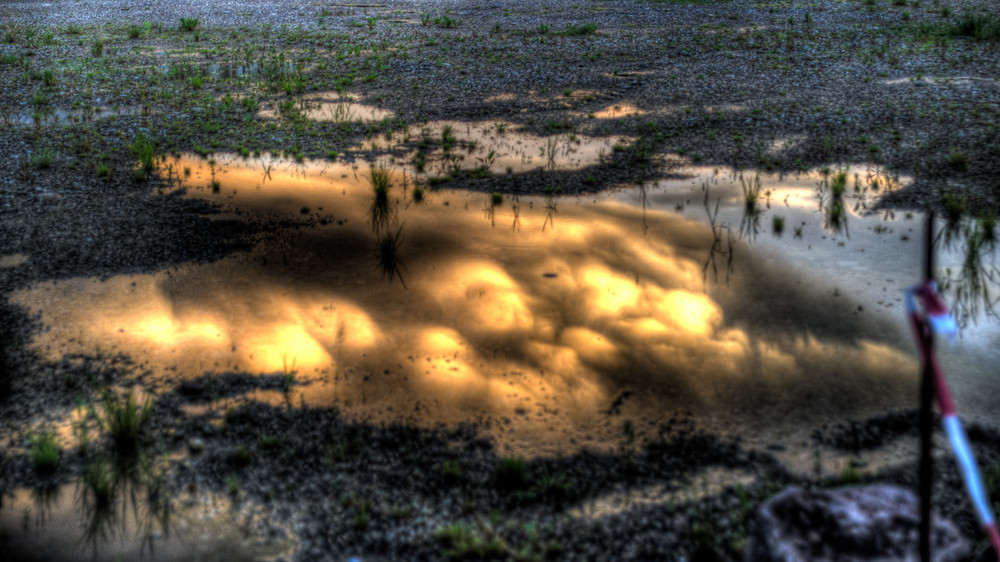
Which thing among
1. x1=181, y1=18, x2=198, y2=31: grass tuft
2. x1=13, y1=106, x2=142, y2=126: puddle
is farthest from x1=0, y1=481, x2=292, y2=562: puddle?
x1=181, y1=18, x2=198, y2=31: grass tuft

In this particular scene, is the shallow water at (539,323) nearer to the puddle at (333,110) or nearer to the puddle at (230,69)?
the puddle at (333,110)

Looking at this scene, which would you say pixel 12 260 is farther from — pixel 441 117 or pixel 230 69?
pixel 230 69

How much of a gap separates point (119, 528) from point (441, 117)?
23.5 ft

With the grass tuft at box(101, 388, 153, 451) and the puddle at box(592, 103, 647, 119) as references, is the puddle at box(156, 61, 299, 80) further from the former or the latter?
the grass tuft at box(101, 388, 153, 451)

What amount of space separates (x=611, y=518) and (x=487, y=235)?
3409mm

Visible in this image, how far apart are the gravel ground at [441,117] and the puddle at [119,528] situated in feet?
0.39

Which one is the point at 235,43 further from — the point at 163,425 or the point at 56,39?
the point at 163,425

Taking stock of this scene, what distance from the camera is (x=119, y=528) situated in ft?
11.0

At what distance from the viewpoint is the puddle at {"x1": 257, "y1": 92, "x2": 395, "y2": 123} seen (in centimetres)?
970

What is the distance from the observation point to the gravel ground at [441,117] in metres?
3.43

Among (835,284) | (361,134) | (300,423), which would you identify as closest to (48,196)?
(361,134)

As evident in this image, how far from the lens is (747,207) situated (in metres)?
6.63

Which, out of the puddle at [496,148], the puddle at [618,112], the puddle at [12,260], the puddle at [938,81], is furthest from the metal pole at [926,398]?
the puddle at [938,81]

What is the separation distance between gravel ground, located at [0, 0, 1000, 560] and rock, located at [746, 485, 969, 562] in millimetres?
601
